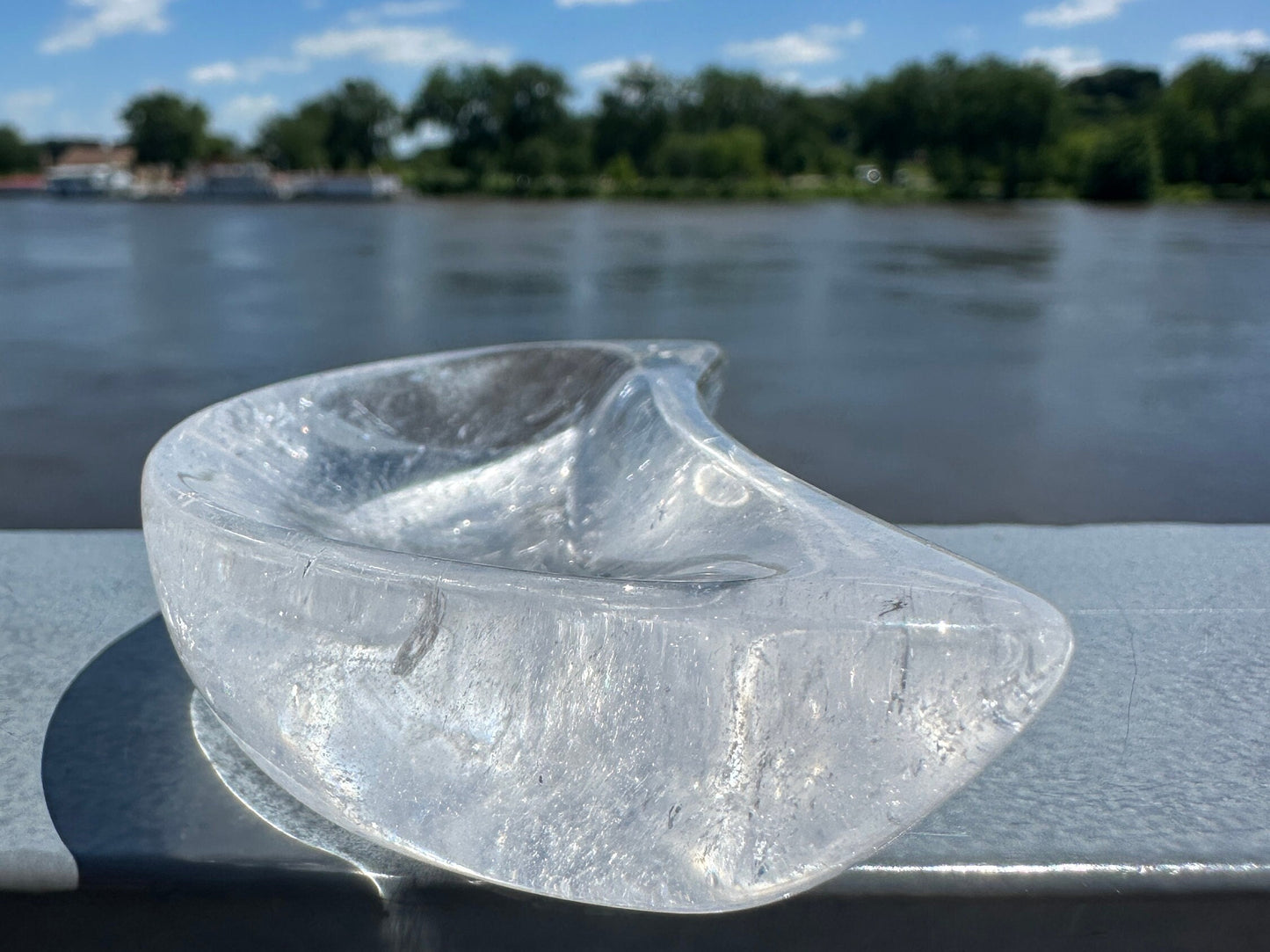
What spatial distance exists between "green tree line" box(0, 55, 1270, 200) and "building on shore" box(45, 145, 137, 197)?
394 cm

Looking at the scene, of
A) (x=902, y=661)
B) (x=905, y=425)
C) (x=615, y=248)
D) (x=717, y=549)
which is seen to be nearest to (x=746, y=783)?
(x=902, y=661)

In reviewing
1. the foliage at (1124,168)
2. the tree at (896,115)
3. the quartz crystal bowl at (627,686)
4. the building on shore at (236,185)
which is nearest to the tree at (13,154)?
the building on shore at (236,185)

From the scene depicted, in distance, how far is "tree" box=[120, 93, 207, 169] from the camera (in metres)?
73.2

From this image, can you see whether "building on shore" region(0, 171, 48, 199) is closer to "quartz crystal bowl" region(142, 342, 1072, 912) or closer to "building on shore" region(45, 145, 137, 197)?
"building on shore" region(45, 145, 137, 197)

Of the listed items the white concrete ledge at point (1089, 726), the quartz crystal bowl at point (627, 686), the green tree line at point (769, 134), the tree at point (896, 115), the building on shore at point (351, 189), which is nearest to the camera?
the quartz crystal bowl at point (627, 686)

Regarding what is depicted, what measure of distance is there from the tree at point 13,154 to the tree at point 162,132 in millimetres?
13633

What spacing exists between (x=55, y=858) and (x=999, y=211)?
35048mm

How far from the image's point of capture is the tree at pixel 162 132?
73.2 metres

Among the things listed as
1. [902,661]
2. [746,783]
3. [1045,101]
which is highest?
[1045,101]

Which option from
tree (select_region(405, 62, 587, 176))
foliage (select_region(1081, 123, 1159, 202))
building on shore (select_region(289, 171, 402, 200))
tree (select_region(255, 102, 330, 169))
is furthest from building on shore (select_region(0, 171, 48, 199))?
foliage (select_region(1081, 123, 1159, 202))

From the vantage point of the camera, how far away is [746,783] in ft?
3.28

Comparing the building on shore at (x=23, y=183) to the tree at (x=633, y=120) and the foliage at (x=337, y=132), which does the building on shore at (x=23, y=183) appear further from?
the tree at (x=633, y=120)

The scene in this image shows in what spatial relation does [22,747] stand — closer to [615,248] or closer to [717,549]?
[717,549]

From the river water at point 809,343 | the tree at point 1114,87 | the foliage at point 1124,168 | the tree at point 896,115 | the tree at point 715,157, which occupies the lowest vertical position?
the river water at point 809,343
